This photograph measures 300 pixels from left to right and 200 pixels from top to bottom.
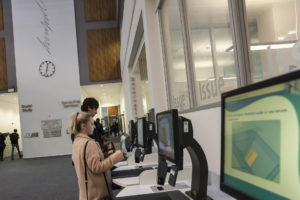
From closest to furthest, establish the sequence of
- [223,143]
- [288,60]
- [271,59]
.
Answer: [223,143]
[288,60]
[271,59]

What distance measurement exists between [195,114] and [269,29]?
101cm

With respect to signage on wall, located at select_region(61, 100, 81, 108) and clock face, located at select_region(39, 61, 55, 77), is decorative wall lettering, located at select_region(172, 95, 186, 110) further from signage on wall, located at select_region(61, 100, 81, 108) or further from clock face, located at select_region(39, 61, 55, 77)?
clock face, located at select_region(39, 61, 55, 77)

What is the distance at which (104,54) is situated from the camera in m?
13.3

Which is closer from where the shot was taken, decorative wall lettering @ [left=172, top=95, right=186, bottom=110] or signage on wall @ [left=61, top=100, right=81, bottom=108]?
decorative wall lettering @ [left=172, top=95, right=186, bottom=110]

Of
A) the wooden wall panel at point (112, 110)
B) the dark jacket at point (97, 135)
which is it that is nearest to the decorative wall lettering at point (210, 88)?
the dark jacket at point (97, 135)

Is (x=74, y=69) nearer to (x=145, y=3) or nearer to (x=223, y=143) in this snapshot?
(x=145, y=3)

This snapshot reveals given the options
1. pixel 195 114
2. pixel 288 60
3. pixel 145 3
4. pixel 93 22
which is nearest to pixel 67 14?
pixel 93 22

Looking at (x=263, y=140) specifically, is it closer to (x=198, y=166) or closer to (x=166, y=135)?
(x=198, y=166)

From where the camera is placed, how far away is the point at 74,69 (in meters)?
13.1

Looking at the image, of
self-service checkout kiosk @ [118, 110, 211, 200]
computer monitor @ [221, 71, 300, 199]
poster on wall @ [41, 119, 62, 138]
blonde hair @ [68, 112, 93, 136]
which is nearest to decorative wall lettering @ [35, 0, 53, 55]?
poster on wall @ [41, 119, 62, 138]

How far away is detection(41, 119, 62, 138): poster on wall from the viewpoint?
1295 centimetres

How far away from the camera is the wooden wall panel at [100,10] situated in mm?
13422

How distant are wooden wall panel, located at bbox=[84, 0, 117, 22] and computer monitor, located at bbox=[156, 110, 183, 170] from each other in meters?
12.3

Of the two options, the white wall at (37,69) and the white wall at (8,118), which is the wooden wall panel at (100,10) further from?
the white wall at (8,118)
